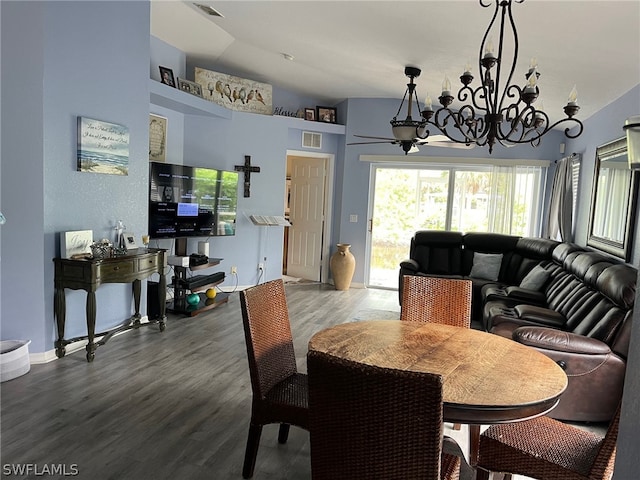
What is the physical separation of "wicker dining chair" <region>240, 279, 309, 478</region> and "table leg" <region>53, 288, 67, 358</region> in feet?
6.95

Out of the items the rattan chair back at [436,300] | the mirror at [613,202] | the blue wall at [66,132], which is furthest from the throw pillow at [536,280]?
the rattan chair back at [436,300]

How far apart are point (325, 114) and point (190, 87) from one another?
7.64 feet

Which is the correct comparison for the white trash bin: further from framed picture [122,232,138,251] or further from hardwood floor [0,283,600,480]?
framed picture [122,232,138,251]

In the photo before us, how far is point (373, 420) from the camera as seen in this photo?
1388 mm

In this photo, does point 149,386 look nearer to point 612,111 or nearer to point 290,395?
point 290,395

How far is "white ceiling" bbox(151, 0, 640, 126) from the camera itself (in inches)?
119

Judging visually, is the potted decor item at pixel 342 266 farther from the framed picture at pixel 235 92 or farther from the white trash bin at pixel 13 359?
the white trash bin at pixel 13 359

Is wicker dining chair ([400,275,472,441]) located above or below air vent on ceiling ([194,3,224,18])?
below

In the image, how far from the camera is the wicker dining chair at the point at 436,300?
2916 mm

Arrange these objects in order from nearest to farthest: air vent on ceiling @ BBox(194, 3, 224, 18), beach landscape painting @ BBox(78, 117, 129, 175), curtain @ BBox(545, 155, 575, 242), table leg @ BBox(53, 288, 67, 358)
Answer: table leg @ BBox(53, 288, 67, 358) < beach landscape painting @ BBox(78, 117, 129, 175) < air vent on ceiling @ BBox(194, 3, 224, 18) < curtain @ BBox(545, 155, 575, 242)

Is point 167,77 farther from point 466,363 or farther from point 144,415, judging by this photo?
point 466,363

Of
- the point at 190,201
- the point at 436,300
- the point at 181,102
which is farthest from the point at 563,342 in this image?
the point at 181,102
